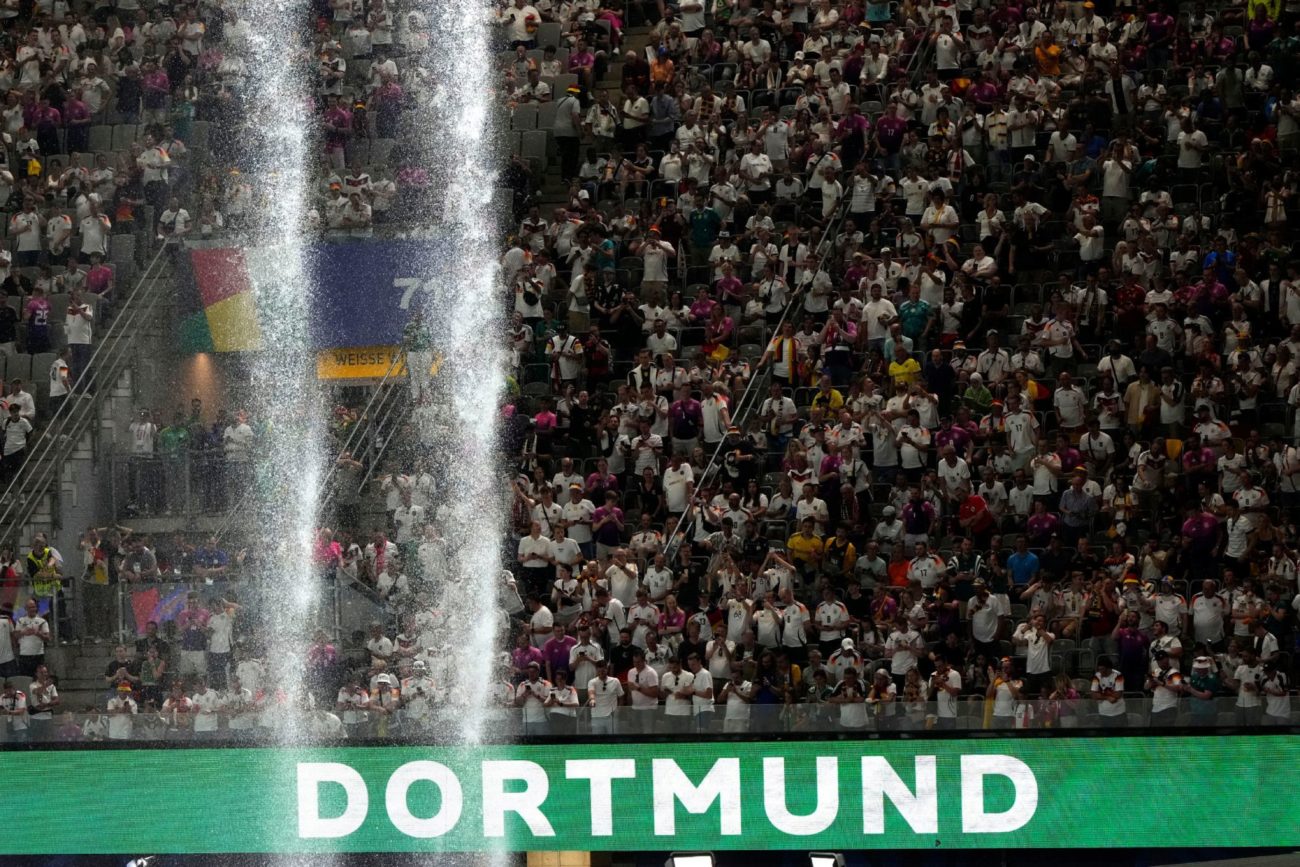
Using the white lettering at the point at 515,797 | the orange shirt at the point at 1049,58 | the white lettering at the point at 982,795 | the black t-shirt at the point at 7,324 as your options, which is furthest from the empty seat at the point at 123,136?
the white lettering at the point at 982,795

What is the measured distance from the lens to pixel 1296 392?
21.4 metres

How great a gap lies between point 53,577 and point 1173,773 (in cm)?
1108

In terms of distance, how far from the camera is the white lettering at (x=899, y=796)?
57.4 ft

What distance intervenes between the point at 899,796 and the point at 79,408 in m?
11.7

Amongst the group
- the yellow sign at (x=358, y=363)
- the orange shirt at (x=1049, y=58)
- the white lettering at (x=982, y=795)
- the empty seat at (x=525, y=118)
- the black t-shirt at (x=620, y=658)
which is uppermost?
the empty seat at (x=525, y=118)

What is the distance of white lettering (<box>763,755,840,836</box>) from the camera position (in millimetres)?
17609

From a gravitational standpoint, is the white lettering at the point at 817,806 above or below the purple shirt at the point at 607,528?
below

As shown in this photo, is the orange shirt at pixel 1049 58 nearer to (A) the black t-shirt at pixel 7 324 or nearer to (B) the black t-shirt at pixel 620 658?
(B) the black t-shirt at pixel 620 658

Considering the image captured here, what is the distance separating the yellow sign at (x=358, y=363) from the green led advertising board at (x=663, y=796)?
7.72 metres

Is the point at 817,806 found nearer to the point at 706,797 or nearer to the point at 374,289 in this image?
the point at 706,797

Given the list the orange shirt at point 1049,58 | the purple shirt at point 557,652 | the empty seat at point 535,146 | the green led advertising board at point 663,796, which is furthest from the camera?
the empty seat at point 535,146

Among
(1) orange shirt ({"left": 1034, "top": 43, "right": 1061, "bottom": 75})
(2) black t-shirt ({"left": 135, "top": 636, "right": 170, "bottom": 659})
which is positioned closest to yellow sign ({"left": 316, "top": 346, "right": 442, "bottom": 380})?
(2) black t-shirt ({"left": 135, "top": 636, "right": 170, "bottom": 659})

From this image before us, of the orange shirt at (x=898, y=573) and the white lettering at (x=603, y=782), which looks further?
the orange shirt at (x=898, y=573)

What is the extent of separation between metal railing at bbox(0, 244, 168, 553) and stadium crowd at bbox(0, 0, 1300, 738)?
1.76 metres
